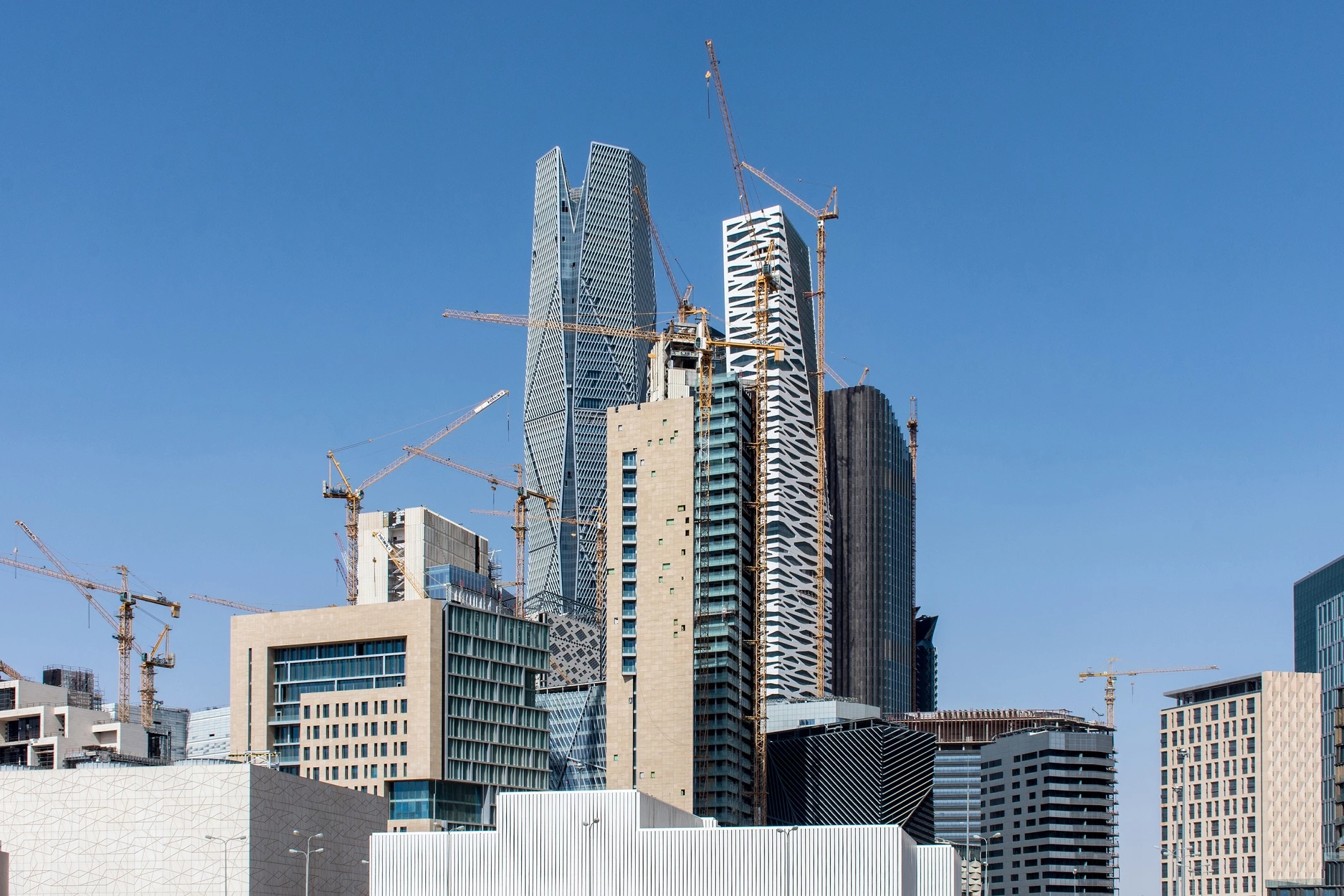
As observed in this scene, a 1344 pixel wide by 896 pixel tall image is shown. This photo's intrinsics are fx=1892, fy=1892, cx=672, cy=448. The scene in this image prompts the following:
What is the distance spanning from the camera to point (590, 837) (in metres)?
140

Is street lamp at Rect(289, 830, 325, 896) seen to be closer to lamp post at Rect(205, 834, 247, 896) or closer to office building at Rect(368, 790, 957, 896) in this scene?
lamp post at Rect(205, 834, 247, 896)

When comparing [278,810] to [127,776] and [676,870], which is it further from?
[676,870]

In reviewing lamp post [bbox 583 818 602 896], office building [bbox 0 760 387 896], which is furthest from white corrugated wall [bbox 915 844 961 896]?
office building [bbox 0 760 387 896]

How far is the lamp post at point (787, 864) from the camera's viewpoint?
135875mm

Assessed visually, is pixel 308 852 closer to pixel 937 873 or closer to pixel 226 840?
pixel 226 840

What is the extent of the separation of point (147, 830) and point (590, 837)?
39.5m

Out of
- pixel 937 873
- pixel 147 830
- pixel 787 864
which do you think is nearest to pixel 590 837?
pixel 787 864

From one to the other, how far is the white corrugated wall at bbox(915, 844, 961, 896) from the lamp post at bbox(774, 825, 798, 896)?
13080mm

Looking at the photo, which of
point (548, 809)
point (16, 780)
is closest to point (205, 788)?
point (16, 780)

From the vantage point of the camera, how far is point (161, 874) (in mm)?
153500

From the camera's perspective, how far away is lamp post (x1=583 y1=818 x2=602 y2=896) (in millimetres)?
139250

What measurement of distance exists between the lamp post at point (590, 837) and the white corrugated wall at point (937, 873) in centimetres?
2503

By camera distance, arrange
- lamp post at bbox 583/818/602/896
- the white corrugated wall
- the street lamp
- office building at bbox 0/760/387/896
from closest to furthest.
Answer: lamp post at bbox 583/818/602/896, the white corrugated wall, office building at bbox 0/760/387/896, the street lamp

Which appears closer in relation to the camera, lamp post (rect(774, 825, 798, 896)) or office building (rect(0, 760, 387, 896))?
lamp post (rect(774, 825, 798, 896))
